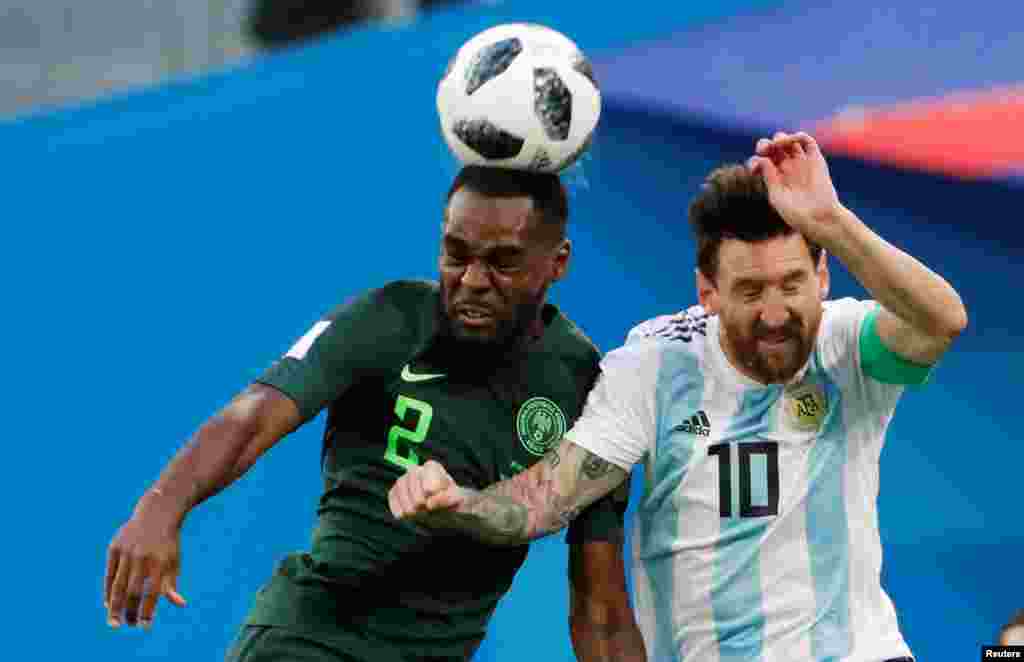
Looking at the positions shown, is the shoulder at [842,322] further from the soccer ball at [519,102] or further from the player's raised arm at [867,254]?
the soccer ball at [519,102]

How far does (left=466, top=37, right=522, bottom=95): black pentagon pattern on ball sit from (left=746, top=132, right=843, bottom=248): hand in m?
0.55

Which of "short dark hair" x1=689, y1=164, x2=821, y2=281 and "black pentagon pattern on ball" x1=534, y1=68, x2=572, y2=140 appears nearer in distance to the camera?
"short dark hair" x1=689, y1=164, x2=821, y2=281

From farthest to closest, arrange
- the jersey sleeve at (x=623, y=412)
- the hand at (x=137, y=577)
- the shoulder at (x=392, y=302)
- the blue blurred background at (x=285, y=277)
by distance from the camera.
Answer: the blue blurred background at (x=285, y=277)
the shoulder at (x=392, y=302)
the jersey sleeve at (x=623, y=412)
the hand at (x=137, y=577)

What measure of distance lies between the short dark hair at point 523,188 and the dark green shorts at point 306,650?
797mm

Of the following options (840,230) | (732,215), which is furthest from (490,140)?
(840,230)

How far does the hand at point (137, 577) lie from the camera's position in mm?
2736

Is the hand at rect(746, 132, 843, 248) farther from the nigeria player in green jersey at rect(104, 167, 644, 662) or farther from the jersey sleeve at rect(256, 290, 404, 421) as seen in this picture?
the jersey sleeve at rect(256, 290, 404, 421)

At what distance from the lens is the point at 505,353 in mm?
3264

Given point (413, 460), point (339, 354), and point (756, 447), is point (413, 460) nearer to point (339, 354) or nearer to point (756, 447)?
point (339, 354)

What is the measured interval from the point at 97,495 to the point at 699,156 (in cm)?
188

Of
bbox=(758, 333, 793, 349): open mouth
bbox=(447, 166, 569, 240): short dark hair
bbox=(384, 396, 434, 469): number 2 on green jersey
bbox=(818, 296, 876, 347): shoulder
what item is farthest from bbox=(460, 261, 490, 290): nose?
bbox=(818, 296, 876, 347): shoulder

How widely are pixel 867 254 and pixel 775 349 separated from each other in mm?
243

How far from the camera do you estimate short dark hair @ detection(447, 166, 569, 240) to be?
10.5 ft

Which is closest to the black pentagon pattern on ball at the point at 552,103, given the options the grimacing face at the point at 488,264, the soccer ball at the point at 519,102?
the soccer ball at the point at 519,102
